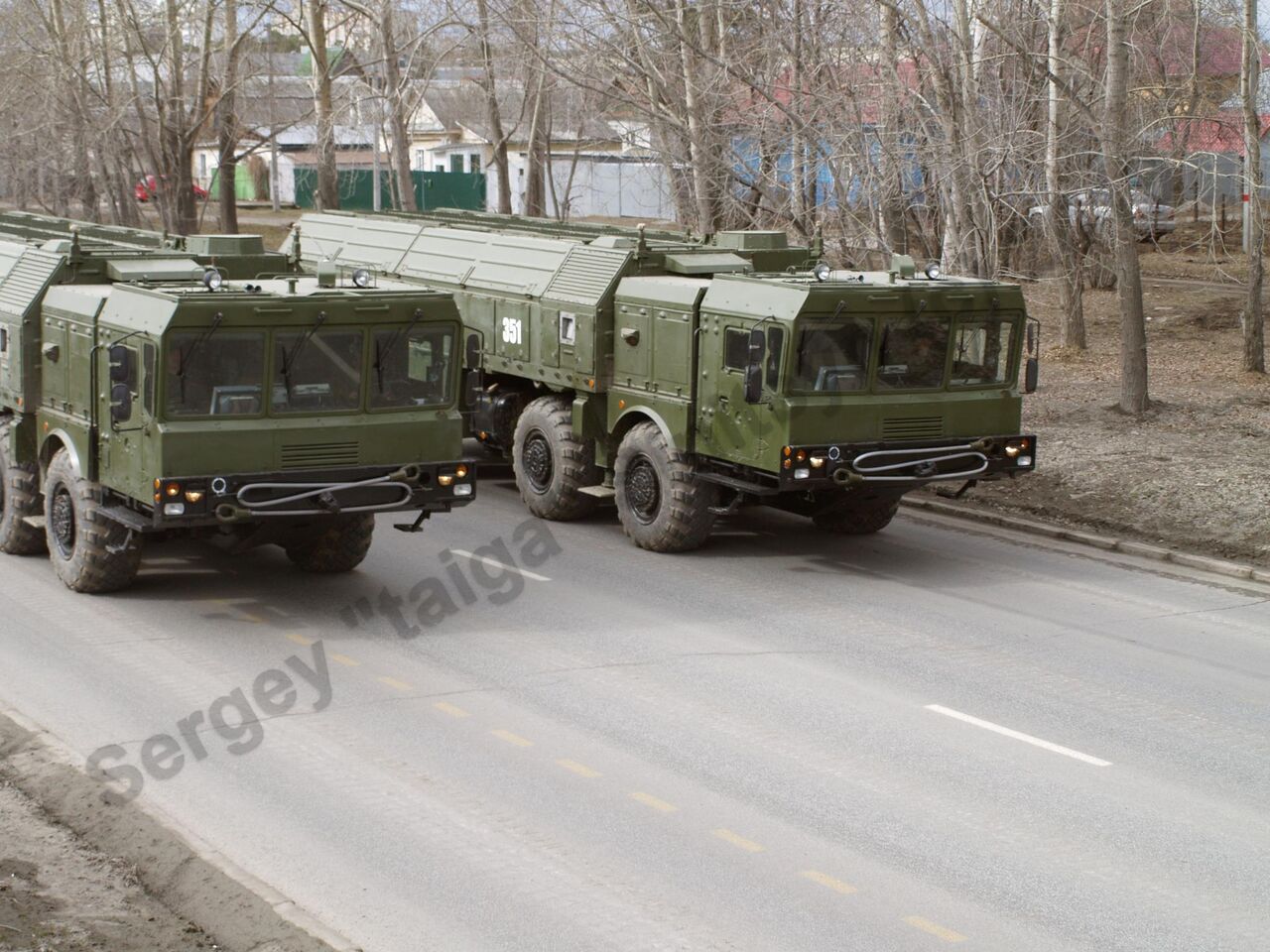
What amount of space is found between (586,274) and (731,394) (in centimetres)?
295

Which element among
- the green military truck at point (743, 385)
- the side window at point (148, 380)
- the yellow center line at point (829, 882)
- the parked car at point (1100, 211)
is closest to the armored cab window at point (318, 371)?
the side window at point (148, 380)

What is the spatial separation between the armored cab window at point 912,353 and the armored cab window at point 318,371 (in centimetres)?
495

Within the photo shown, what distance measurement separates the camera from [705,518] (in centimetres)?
1691

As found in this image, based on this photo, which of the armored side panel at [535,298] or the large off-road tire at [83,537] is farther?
the armored side panel at [535,298]

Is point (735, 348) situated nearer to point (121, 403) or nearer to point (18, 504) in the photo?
point (121, 403)

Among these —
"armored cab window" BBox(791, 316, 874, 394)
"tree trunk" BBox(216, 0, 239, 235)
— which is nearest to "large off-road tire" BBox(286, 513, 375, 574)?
"armored cab window" BBox(791, 316, 874, 394)

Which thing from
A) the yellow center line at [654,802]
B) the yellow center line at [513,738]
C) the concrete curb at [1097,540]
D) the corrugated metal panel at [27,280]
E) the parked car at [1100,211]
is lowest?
the yellow center line at [654,802]

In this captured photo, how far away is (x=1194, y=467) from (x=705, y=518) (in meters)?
6.25

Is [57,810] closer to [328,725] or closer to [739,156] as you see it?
[328,725]

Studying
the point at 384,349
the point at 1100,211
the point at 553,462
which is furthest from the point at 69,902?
the point at 1100,211

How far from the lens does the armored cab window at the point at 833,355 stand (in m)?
15.8

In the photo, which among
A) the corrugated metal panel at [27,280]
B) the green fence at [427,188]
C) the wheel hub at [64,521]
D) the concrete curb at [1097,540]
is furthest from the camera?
the green fence at [427,188]

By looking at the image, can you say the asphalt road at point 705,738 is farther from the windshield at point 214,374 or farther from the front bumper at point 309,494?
the windshield at point 214,374

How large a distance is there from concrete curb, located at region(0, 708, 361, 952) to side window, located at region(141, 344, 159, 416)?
125 inches
